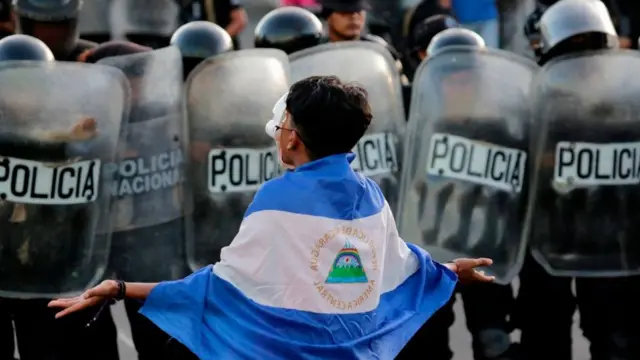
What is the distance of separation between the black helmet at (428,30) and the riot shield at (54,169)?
72.6 inches

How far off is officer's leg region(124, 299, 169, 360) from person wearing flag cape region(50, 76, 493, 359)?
208 cm

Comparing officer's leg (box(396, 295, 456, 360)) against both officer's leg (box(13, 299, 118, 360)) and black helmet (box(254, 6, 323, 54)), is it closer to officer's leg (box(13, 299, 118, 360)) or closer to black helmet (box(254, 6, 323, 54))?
black helmet (box(254, 6, 323, 54))

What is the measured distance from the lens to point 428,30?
6.89 metres

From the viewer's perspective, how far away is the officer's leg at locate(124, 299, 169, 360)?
5.68 m

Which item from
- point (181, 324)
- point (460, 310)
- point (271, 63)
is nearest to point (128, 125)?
point (271, 63)

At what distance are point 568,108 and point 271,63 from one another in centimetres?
111

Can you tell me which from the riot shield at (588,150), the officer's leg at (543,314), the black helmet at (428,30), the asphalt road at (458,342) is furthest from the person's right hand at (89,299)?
the asphalt road at (458,342)

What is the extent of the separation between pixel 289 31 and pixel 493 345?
1.49 m

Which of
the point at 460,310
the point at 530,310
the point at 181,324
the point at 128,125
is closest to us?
the point at 181,324

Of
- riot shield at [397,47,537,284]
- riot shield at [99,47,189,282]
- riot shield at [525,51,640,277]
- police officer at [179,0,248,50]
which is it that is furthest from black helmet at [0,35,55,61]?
police officer at [179,0,248,50]

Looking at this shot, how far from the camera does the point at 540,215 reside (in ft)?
18.4

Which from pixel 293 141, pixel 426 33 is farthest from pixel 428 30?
pixel 293 141

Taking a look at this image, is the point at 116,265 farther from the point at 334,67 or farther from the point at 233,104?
the point at 334,67

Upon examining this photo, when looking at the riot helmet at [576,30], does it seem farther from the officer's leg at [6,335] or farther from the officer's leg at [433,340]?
the officer's leg at [6,335]
